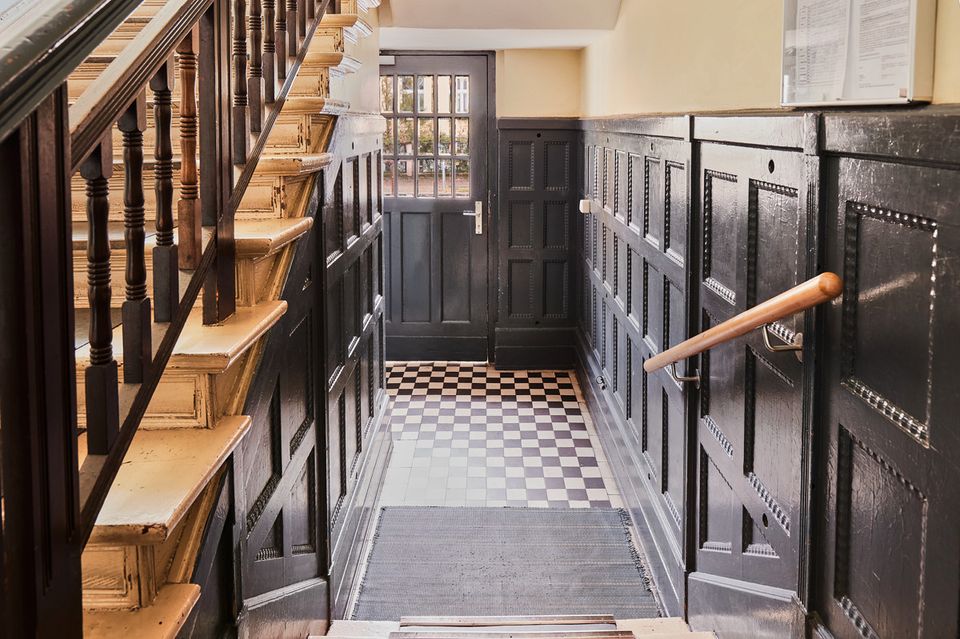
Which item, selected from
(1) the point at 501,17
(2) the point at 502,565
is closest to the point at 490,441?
(2) the point at 502,565

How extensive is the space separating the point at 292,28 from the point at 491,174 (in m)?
4.84

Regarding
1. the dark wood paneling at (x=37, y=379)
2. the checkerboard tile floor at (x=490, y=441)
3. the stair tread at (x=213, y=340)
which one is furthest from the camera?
the checkerboard tile floor at (x=490, y=441)

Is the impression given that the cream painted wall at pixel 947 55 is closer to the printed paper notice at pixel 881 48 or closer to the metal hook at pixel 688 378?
the printed paper notice at pixel 881 48

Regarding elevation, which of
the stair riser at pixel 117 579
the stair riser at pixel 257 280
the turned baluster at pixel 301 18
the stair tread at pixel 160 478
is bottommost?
the stair riser at pixel 117 579

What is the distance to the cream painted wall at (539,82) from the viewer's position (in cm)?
726

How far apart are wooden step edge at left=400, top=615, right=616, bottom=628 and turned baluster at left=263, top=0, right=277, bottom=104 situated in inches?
76.7

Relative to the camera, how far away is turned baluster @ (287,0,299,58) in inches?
107

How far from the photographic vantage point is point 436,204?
761 cm

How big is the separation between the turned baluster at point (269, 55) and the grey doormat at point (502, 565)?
2218 millimetres

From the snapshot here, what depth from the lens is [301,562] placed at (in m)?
3.16

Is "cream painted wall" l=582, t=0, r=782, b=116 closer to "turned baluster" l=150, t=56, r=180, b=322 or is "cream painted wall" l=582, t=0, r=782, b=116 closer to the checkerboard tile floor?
"turned baluster" l=150, t=56, r=180, b=322

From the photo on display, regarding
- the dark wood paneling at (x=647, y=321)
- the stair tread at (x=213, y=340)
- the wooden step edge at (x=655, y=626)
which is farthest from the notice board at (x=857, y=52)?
the wooden step edge at (x=655, y=626)

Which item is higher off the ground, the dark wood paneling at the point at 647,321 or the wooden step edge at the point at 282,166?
the wooden step edge at the point at 282,166

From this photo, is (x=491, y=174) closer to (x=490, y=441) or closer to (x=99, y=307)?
(x=490, y=441)
